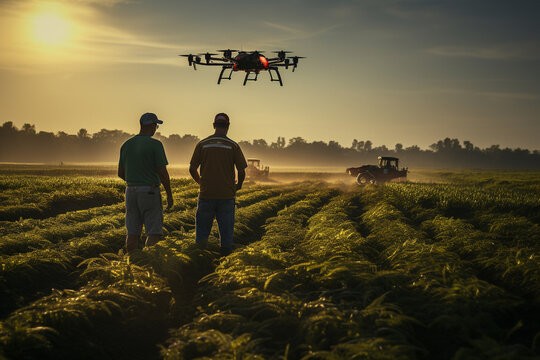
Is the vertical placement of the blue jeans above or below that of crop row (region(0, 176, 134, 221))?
above

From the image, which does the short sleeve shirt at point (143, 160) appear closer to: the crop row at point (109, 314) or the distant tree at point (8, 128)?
→ the crop row at point (109, 314)

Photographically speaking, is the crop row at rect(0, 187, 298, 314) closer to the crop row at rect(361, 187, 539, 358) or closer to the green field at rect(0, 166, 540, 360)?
the green field at rect(0, 166, 540, 360)

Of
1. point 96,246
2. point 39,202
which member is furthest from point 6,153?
point 96,246

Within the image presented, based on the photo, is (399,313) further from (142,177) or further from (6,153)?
(6,153)

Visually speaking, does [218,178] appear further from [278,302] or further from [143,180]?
[278,302]

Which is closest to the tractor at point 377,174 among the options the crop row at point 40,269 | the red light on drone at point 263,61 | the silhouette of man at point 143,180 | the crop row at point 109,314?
the red light on drone at point 263,61

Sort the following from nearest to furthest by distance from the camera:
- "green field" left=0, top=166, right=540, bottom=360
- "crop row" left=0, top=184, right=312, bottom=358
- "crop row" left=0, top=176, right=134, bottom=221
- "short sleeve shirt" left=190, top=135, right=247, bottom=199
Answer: "green field" left=0, top=166, right=540, bottom=360, "crop row" left=0, top=184, right=312, bottom=358, "short sleeve shirt" left=190, top=135, right=247, bottom=199, "crop row" left=0, top=176, right=134, bottom=221

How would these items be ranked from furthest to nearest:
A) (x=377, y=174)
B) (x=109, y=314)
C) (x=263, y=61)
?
(x=377, y=174) → (x=263, y=61) → (x=109, y=314)

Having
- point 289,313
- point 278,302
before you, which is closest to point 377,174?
point 278,302

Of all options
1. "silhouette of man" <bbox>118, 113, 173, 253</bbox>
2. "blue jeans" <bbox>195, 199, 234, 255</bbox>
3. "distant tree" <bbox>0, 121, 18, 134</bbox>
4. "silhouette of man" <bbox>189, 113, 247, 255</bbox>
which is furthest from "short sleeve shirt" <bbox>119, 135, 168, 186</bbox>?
"distant tree" <bbox>0, 121, 18, 134</bbox>
